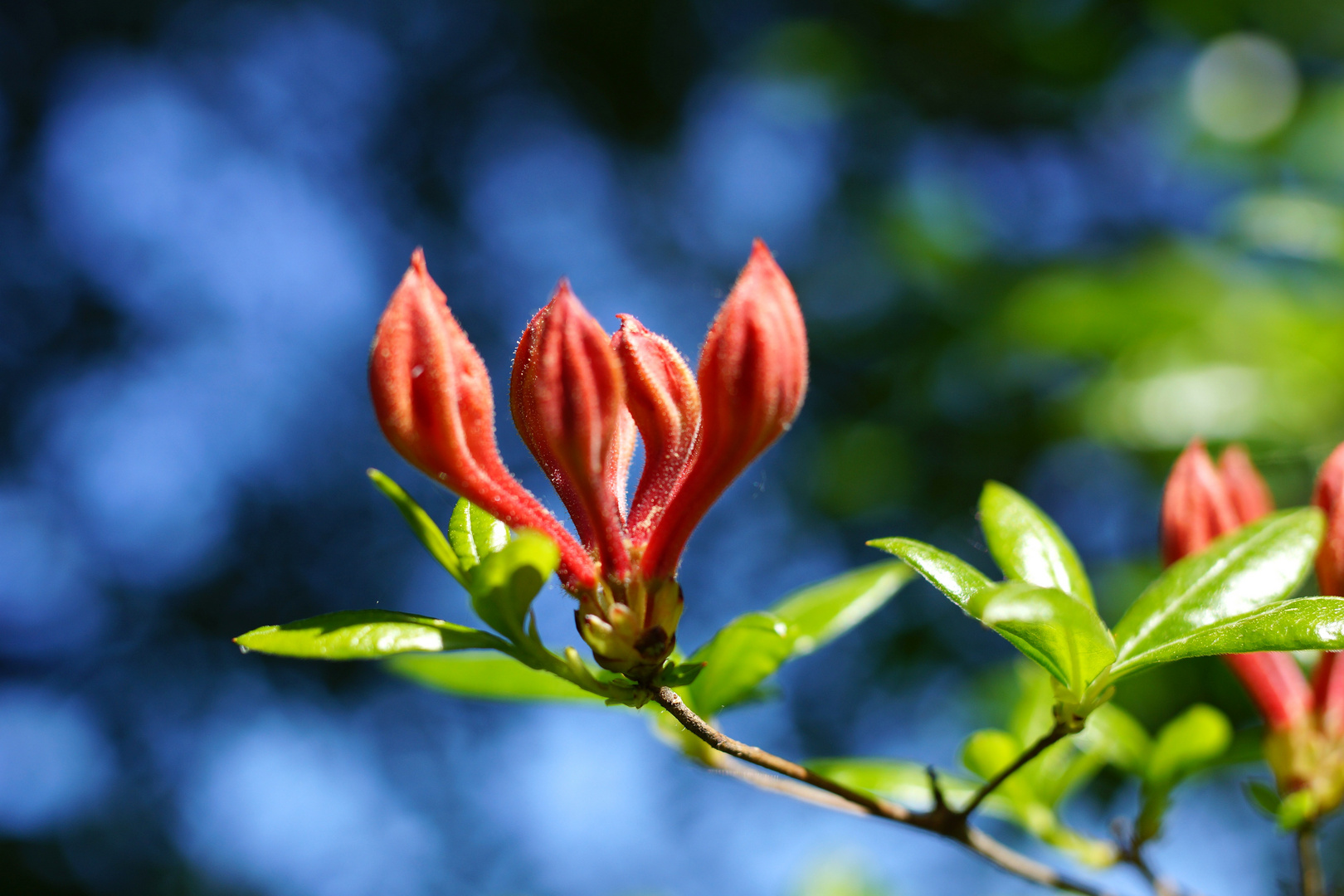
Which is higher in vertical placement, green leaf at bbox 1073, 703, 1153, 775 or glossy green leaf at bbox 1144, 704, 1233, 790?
glossy green leaf at bbox 1144, 704, 1233, 790

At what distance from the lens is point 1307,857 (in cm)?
109

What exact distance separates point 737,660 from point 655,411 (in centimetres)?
30

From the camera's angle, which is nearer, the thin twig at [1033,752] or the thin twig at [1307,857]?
the thin twig at [1033,752]

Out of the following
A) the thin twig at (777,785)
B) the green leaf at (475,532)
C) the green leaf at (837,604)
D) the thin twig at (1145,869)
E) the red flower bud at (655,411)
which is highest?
the red flower bud at (655,411)

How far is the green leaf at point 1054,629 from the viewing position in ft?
1.93

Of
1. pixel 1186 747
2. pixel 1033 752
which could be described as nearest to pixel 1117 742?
pixel 1186 747

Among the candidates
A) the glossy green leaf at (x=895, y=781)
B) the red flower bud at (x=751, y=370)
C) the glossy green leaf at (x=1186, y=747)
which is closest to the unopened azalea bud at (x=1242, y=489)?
the glossy green leaf at (x=1186, y=747)

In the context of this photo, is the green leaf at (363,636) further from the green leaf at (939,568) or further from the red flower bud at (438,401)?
the green leaf at (939,568)

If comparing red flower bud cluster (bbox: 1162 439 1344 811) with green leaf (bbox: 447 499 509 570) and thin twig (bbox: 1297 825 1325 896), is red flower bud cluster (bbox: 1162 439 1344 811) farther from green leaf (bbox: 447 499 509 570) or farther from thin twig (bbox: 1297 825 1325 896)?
green leaf (bbox: 447 499 509 570)

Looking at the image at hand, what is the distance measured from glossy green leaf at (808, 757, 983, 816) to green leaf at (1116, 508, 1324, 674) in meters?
0.48

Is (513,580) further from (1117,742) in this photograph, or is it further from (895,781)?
(1117,742)

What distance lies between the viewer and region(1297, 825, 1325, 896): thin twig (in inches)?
42.9

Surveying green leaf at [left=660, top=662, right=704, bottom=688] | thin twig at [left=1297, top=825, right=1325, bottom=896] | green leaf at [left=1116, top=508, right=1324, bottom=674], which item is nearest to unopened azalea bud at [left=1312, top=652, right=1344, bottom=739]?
thin twig at [left=1297, top=825, right=1325, bottom=896]

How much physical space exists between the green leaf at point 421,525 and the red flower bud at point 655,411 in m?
0.14
